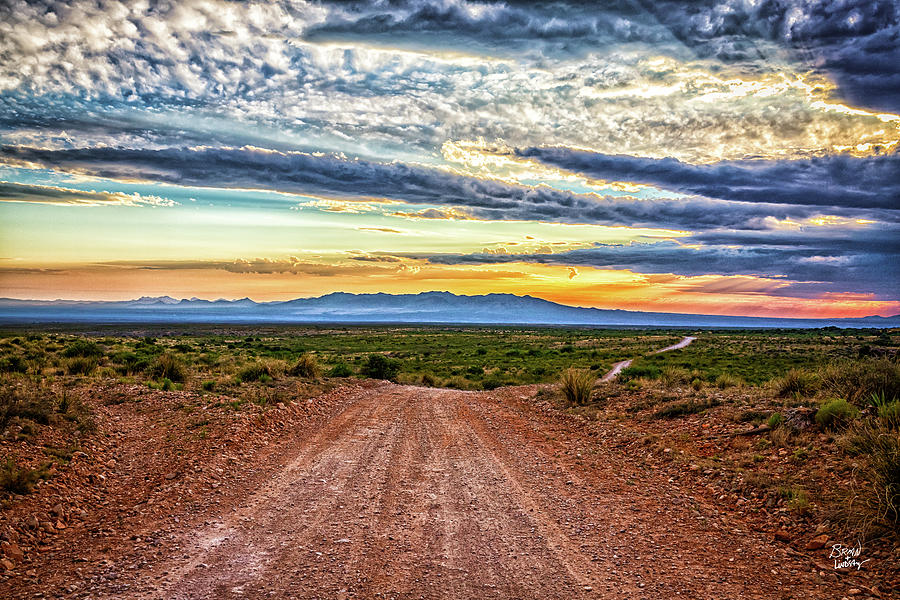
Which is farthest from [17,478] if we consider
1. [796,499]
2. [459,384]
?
[459,384]

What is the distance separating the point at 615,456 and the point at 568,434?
110 inches

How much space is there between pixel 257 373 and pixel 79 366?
7.15 m

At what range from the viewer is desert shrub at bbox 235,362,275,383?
21.4 meters

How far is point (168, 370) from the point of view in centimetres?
2183

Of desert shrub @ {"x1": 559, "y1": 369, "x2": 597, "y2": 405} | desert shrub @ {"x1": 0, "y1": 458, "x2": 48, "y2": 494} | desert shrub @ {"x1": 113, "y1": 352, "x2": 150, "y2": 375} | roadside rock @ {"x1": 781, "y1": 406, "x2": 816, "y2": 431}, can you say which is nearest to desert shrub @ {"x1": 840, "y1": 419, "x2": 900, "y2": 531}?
roadside rock @ {"x1": 781, "y1": 406, "x2": 816, "y2": 431}

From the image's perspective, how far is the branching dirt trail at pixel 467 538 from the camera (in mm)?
5789

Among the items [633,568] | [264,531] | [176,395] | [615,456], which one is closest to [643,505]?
[633,568]

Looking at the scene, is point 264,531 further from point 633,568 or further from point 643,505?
point 643,505

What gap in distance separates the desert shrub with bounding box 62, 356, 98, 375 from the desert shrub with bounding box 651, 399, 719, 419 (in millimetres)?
21032

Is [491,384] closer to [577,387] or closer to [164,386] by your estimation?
[577,387]

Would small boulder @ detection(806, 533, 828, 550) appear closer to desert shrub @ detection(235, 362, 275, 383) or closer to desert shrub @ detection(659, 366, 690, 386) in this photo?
desert shrub @ detection(659, 366, 690, 386)

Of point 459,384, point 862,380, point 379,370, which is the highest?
point 862,380

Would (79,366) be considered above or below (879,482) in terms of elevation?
below

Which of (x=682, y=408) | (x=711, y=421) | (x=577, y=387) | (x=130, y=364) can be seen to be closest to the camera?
(x=711, y=421)
